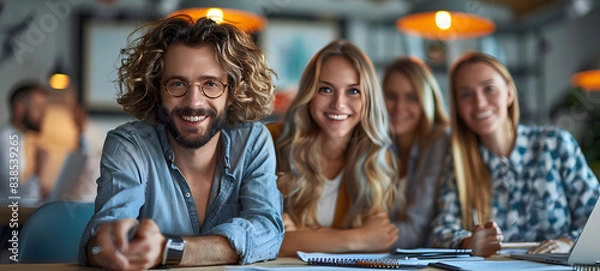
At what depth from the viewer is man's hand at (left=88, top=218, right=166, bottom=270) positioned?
1114 mm

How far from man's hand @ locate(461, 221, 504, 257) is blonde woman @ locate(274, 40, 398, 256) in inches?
12.6

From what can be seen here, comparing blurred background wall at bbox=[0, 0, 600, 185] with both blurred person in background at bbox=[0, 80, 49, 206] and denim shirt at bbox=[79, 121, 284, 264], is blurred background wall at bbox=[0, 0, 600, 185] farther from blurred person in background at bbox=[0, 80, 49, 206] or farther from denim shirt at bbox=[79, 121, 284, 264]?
denim shirt at bbox=[79, 121, 284, 264]

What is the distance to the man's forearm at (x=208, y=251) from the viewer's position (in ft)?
4.17

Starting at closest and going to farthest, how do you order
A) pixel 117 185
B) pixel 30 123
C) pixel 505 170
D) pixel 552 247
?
pixel 117 185
pixel 552 247
pixel 505 170
pixel 30 123

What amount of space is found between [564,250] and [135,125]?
1.26 m

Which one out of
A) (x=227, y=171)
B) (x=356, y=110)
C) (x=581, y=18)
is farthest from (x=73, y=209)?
(x=581, y=18)

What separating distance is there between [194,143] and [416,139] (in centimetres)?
119

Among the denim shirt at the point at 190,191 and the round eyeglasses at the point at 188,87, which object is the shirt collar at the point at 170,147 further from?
the round eyeglasses at the point at 188,87

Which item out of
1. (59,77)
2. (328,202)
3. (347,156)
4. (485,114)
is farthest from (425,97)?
(59,77)

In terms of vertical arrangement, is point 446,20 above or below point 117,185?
above

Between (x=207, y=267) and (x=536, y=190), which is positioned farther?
(x=536, y=190)

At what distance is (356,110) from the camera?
1.98 metres

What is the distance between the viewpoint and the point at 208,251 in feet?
4.25

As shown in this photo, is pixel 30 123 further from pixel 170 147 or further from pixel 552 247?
pixel 552 247
